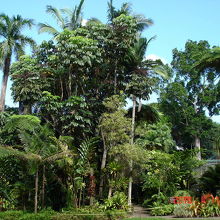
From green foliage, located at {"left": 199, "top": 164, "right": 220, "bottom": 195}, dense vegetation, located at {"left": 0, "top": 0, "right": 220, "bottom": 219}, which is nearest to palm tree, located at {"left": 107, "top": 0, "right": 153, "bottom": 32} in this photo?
dense vegetation, located at {"left": 0, "top": 0, "right": 220, "bottom": 219}

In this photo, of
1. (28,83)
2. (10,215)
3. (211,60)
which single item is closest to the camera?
(10,215)

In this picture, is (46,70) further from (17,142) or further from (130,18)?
(130,18)

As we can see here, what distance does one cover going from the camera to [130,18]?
16312 millimetres

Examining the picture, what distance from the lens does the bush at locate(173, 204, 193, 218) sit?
468 inches

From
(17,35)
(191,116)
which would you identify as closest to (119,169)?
(17,35)

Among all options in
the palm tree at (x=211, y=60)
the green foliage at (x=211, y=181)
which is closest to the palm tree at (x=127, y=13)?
the palm tree at (x=211, y=60)

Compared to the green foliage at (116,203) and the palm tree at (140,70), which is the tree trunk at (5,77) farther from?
the green foliage at (116,203)

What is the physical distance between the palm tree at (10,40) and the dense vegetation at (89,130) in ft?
0.24

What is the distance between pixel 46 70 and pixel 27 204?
7.15 m

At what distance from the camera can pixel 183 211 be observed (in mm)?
11930

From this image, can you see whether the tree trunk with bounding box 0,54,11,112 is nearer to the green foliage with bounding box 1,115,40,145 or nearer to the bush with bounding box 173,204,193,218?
the green foliage with bounding box 1,115,40,145

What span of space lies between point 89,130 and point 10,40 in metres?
8.81

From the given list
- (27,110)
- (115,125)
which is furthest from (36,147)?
(27,110)

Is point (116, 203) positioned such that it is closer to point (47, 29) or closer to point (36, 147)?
point (36, 147)
